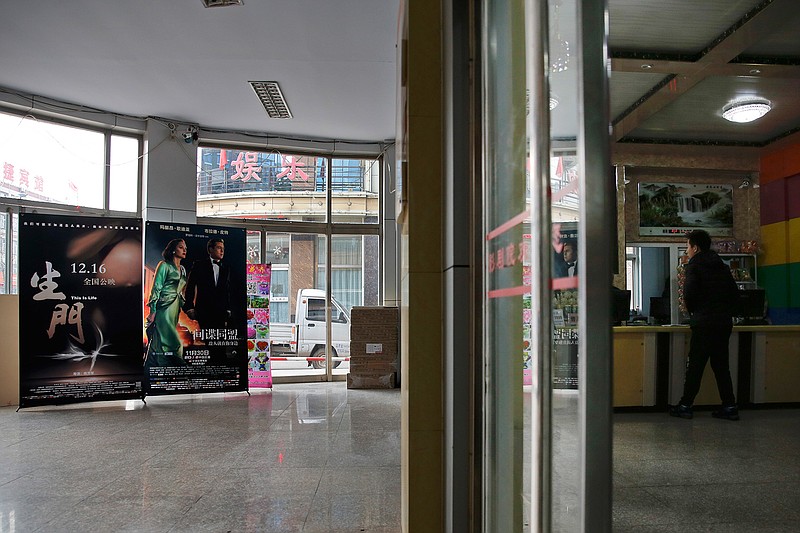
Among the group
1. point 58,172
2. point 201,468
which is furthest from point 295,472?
point 58,172

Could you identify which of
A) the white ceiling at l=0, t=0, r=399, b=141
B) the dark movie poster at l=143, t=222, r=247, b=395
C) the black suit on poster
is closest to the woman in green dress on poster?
the dark movie poster at l=143, t=222, r=247, b=395

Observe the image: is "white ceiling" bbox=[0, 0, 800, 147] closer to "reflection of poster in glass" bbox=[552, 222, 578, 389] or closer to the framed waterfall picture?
the framed waterfall picture

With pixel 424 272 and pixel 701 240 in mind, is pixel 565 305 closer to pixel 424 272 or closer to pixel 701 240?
pixel 424 272

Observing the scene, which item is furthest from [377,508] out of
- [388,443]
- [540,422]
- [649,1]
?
[649,1]

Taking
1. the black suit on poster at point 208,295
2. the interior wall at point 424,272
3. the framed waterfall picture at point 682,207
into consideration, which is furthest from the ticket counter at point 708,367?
the black suit on poster at point 208,295

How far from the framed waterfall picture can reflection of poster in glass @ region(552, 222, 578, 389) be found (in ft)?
21.2

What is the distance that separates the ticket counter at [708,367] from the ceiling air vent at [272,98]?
14.3 ft

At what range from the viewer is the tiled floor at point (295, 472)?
2.79 metres

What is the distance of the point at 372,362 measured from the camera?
309 inches

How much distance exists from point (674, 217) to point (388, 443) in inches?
183

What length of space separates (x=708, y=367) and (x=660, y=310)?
682 mm

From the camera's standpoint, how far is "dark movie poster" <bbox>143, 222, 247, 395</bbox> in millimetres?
6629

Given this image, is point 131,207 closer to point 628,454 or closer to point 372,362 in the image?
point 372,362

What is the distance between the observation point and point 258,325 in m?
7.34
